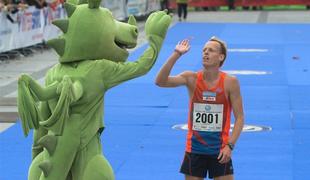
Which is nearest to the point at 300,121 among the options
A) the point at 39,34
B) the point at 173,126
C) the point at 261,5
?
the point at 173,126

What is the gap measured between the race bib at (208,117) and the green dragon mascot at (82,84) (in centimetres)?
60

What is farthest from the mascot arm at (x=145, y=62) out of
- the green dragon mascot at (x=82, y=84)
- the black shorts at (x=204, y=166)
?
the black shorts at (x=204, y=166)

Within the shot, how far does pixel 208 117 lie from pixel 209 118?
0.01 meters

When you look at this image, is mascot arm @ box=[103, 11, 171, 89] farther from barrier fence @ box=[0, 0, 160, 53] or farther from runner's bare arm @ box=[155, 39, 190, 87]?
barrier fence @ box=[0, 0, 160, 53]

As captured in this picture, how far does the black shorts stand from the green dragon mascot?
712 millimetres

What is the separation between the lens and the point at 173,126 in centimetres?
1091

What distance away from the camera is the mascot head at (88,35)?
18.5ft

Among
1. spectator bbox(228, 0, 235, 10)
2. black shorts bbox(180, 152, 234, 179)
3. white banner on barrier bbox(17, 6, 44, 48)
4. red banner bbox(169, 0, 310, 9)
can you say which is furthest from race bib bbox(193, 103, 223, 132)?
spectator bbox(228, 0, 235, 10)

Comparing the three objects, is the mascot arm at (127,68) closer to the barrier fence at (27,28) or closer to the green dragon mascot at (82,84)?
the green dragon mascot at (82,84)

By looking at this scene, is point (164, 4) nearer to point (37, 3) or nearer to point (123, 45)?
point (37, 3)

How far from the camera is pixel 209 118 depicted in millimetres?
5977

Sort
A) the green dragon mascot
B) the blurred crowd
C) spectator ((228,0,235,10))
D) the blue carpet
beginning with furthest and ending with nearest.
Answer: spectator ((228,0,235,10)) < the blurred crowd < the blue carpet < the green dragon mascot

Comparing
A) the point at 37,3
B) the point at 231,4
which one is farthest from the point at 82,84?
the point at 231,4

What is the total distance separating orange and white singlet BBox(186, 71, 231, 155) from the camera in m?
5.96
